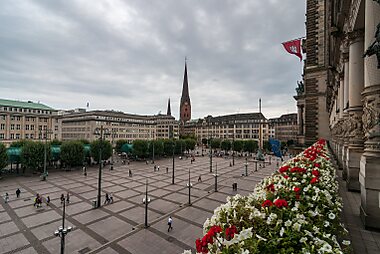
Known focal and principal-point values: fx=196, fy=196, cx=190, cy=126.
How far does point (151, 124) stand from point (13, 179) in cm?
8818

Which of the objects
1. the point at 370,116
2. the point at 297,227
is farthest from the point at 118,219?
the point at 370,116

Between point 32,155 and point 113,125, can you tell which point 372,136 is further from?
point 113,125

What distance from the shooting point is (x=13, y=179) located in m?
35.3

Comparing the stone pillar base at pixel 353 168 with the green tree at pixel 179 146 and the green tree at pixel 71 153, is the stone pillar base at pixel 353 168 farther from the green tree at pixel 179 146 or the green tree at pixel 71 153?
the green tree at pixel 179 146

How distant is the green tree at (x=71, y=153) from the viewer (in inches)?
1681

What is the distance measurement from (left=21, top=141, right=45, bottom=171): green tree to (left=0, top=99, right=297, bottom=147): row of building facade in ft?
37.3

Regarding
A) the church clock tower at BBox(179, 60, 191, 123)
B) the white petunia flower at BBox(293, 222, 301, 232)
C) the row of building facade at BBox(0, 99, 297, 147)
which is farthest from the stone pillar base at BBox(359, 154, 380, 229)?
the church clock tower at BBox(179, 60, 191, 123)

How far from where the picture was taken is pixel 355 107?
904cm

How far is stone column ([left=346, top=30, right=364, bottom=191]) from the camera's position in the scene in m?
8.95

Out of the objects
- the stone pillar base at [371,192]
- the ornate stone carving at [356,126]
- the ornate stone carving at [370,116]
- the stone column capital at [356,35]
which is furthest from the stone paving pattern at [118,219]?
the stone column capital at [356,35]

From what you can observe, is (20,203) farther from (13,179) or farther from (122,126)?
(122,126)

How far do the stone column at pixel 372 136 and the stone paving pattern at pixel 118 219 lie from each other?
0.60 m

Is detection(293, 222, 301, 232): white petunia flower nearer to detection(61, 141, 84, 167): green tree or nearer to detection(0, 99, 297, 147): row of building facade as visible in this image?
detection(0, 99, 297, 147): row of building facade

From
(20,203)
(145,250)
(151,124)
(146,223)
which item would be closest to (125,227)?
(146,223)
